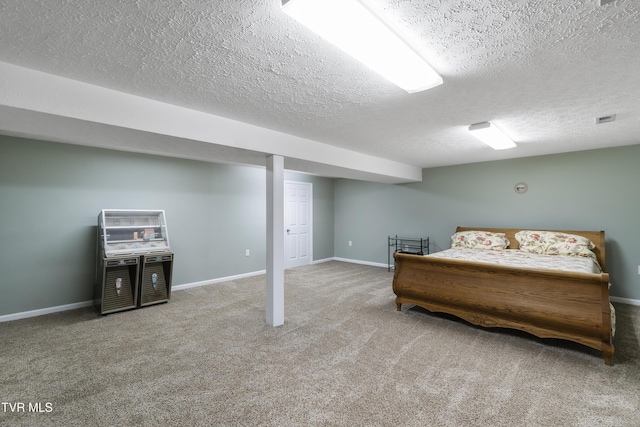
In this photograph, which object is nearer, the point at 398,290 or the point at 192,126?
the point at 192,126

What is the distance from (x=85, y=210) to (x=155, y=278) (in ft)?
4.21

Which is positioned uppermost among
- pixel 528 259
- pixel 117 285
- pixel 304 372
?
pixel 528 259

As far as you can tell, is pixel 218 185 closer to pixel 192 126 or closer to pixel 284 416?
pixel 192 126

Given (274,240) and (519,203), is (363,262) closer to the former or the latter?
(519,203)

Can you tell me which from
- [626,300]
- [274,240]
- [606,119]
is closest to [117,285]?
A: [274,240]

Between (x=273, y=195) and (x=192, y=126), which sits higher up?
(x=192, y=126)

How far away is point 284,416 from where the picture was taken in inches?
69.1

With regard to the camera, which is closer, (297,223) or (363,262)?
(297,223)

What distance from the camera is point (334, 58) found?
1642 millimetres

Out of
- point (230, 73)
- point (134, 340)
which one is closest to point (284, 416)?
point (134, 340)

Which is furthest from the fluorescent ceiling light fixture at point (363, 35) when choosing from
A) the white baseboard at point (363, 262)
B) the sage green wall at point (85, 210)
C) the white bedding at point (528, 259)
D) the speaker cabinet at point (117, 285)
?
the white baseboard at point (363, 262)

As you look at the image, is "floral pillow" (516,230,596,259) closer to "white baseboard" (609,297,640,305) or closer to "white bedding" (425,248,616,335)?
"white bedding" (425,248,616,335)

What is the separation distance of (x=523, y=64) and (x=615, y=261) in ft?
13.0

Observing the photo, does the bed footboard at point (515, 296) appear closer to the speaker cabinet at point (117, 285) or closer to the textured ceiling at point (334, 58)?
the textured ceiling at point (334, 58)
